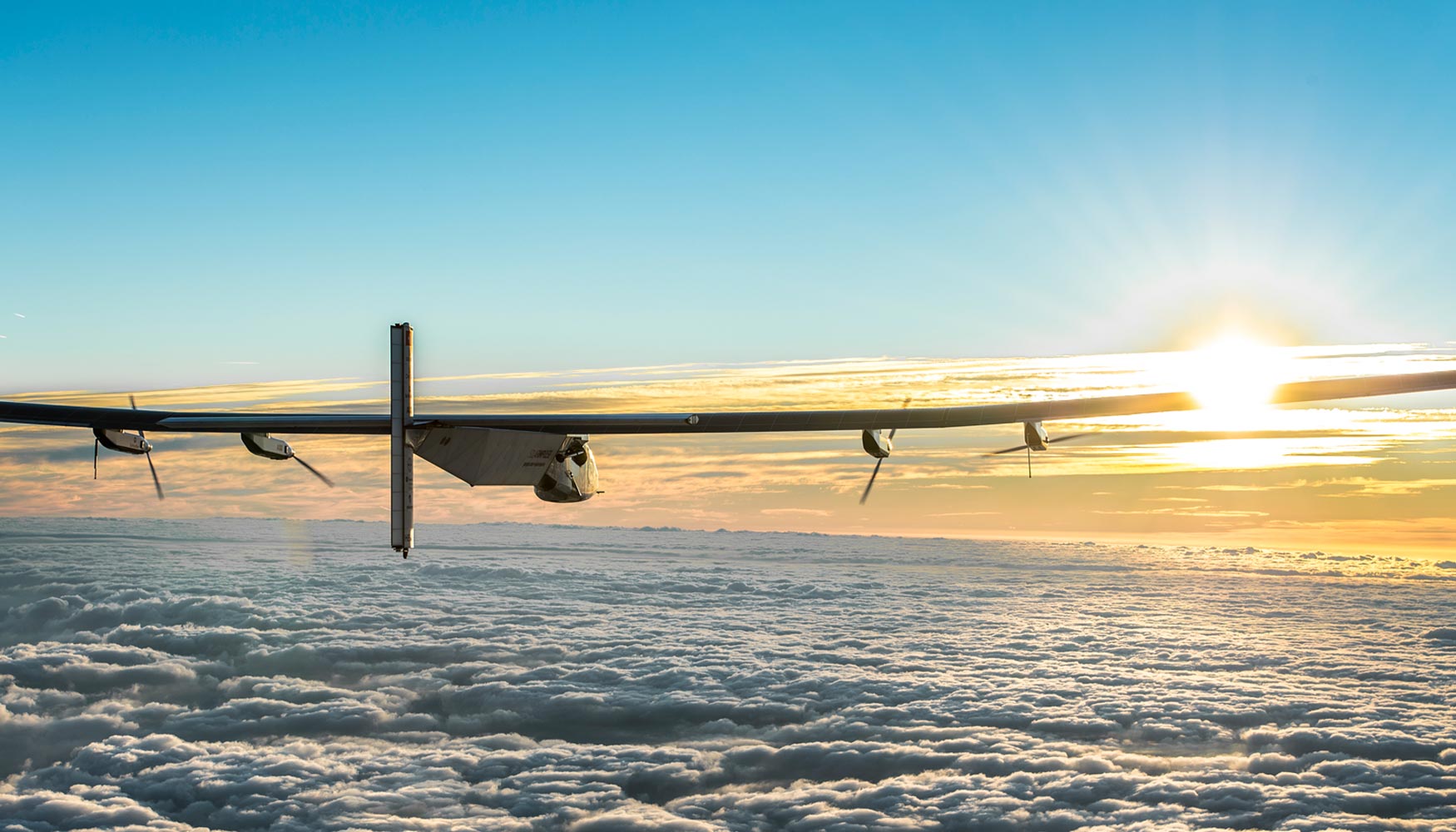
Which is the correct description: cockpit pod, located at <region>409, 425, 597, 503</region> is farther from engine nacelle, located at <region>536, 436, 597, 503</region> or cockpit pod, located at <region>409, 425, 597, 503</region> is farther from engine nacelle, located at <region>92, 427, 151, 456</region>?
engine nacelle, located at <region>92, 427, 151, 456</region>

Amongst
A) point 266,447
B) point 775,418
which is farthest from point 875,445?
point 266,447

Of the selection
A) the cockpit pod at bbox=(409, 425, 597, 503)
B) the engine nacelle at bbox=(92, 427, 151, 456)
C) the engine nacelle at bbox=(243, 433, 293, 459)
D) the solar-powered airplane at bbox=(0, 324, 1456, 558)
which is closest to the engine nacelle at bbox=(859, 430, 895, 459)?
the solar-powered airplane at bbox=(0, 324, 1456, 558)

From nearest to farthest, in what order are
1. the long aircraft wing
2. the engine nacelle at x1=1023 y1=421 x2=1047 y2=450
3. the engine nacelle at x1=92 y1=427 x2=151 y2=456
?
the long aircraft wing < the engine nacelle at x1=1023 y1=421 x2=1047 y2=450 < the engine nacelle at x1=92 y1=427 x2=151 y2=456

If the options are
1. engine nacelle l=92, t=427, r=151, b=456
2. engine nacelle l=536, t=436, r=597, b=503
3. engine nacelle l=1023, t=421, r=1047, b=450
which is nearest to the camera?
engine nacelle l=1023, t=421, r=1047, b=450

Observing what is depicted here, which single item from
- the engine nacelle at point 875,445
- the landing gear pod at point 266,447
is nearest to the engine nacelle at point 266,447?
the landing gear pod at point 266,447

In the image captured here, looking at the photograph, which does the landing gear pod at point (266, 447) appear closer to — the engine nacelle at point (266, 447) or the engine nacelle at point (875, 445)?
the engine nacelle at point (266, 447)

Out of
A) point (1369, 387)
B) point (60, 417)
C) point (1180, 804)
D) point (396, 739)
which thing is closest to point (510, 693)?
point (396, 739)
